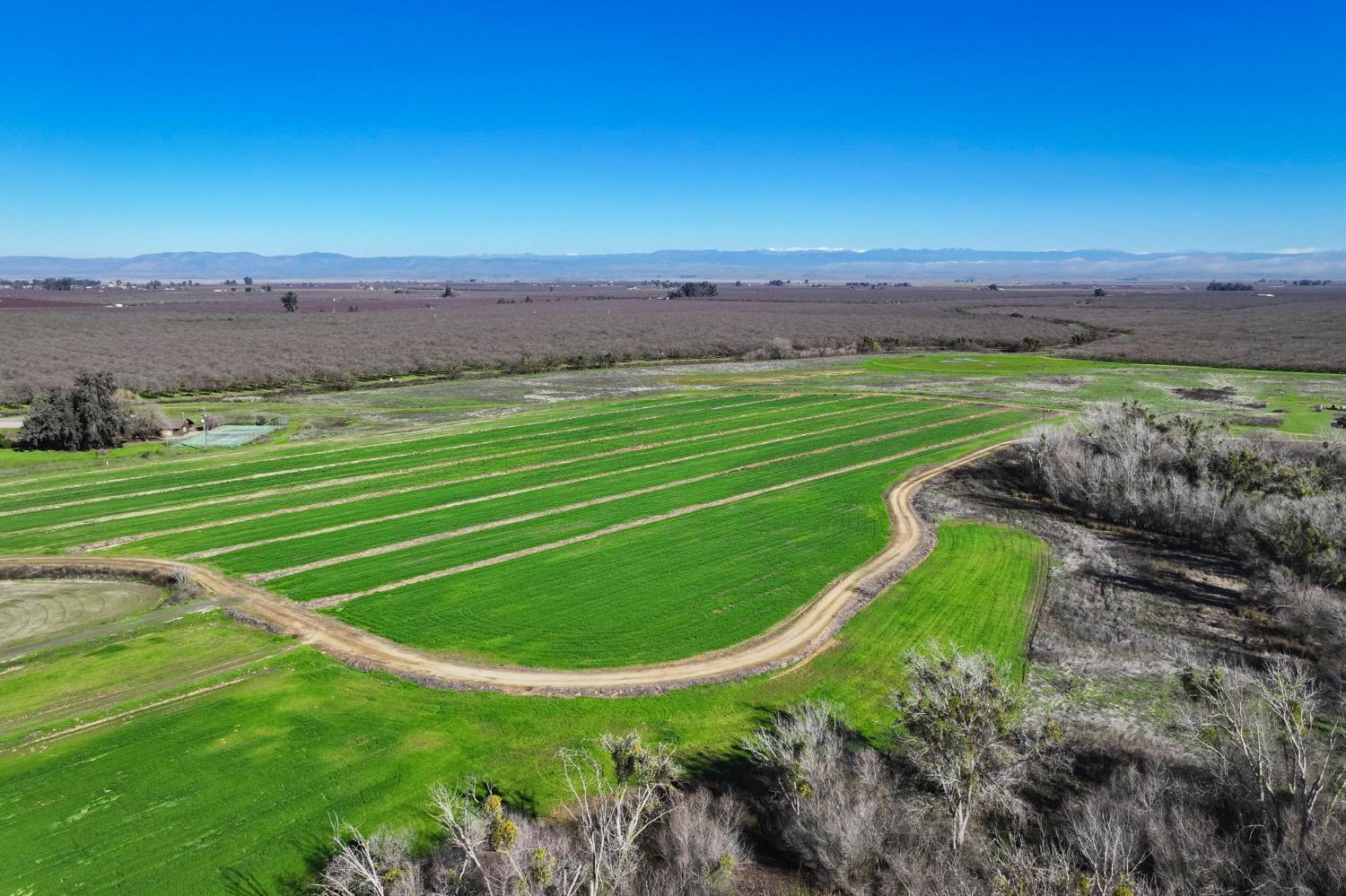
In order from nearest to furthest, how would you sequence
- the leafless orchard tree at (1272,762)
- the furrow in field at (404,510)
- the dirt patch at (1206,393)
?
the leafless orchard tree at (1272,762)
the furrow in field at (404,510)
the dirt patch at (1206,393)

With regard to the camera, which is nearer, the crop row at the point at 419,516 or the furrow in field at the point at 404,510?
the crop row at the point at 419,516

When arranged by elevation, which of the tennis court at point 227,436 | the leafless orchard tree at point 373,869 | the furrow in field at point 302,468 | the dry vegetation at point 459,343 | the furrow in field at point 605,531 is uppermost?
the dry vegetation at point 459,343

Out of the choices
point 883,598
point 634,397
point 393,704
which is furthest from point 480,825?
point 634,397

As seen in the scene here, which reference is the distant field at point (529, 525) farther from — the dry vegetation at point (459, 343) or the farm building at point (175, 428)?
the dry vegetation at point (459, 343)

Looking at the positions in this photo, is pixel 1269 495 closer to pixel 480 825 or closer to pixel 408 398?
pixel 480 825

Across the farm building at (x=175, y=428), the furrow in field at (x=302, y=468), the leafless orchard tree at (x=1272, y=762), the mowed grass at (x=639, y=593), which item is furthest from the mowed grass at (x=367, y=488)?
the leafless orchard tree at (x=1272, y=762)

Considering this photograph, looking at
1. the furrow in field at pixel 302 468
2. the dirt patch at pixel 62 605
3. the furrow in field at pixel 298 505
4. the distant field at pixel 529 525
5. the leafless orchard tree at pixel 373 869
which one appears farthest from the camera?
the furrow in field at pixel 302 468

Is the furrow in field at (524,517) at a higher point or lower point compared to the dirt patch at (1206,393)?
lower

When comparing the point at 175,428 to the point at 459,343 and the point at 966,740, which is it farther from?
the point at 966,740
